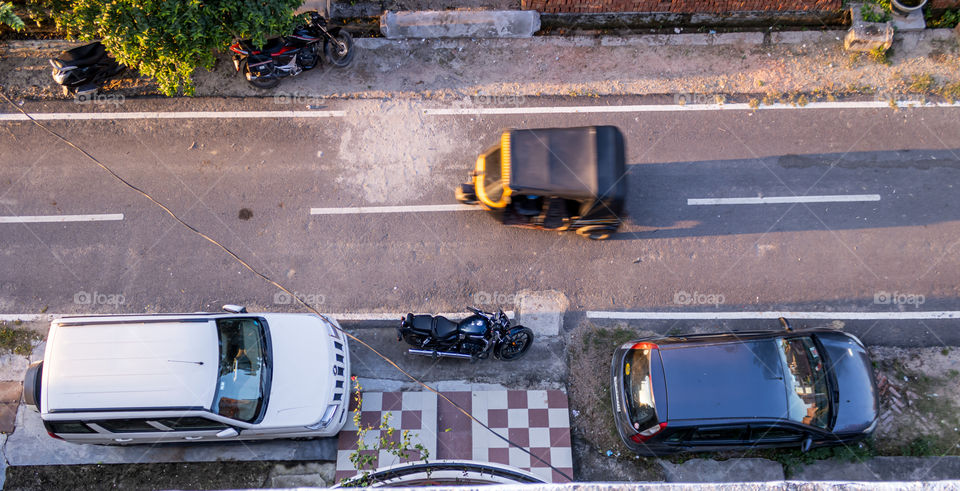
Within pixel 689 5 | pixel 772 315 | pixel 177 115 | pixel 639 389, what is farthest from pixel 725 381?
pixel 177 115

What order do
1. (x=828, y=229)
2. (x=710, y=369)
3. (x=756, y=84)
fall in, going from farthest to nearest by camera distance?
(x=756, y=84), (x=828, y=229), (x=710, y=369)

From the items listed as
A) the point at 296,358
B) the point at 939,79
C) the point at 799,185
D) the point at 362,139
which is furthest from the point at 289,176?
the point at 939,79

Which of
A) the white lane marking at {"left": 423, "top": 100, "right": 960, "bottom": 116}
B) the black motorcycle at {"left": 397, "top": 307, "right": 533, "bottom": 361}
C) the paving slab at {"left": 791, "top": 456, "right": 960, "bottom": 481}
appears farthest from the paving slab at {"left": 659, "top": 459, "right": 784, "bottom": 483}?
the white lane marking at {"left": 423, "top": 100, "right": 960, "bottom": 116}

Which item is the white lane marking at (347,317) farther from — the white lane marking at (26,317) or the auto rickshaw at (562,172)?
the auto rickshaw at (562,172)

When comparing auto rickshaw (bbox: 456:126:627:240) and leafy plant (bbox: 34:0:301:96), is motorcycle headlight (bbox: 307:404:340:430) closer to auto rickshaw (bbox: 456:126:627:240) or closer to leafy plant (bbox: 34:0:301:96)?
auto rickshaw (bbox: 456:126:627:240)

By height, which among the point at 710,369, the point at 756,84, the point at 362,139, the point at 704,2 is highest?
the point at 704,2

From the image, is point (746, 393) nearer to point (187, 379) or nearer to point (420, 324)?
point (420, 324)

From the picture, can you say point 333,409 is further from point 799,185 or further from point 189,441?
point 799,185
